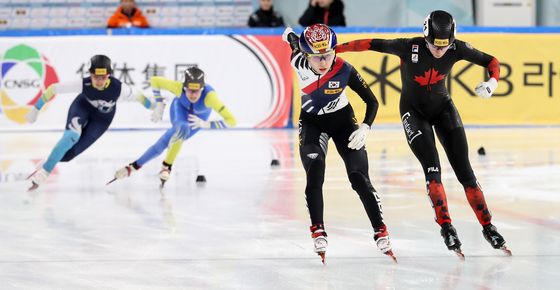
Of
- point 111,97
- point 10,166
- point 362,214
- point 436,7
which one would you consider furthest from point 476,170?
point 436,7

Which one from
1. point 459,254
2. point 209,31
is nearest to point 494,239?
point 459,254

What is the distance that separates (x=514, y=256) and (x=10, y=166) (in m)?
5.87

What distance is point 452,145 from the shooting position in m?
4.88

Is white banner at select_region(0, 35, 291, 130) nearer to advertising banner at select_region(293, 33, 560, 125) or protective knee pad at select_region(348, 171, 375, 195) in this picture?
advertising banner at select_region(293, 33, 560, 125)

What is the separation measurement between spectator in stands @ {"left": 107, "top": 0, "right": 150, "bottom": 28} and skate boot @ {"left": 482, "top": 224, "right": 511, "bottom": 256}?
9968mm

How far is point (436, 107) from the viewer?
4988mm

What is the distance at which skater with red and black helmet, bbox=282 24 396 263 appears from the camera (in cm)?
465

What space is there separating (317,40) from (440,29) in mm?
627

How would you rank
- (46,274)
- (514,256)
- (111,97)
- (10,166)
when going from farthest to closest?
(10,166) → (111,97) → (514,256) → (46,274)

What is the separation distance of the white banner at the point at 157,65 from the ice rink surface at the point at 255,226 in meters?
2.91

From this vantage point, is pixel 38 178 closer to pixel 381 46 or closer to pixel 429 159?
pixel 381 46

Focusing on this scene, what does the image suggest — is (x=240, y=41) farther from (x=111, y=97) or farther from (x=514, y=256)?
(x=514, y=256)

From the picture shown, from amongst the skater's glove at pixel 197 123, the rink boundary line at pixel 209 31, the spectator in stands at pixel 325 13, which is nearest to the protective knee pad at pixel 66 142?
the skater's glove at pixel 197 123

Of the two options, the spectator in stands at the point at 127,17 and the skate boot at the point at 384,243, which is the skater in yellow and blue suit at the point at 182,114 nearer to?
the skate boot at the point at 384,243
